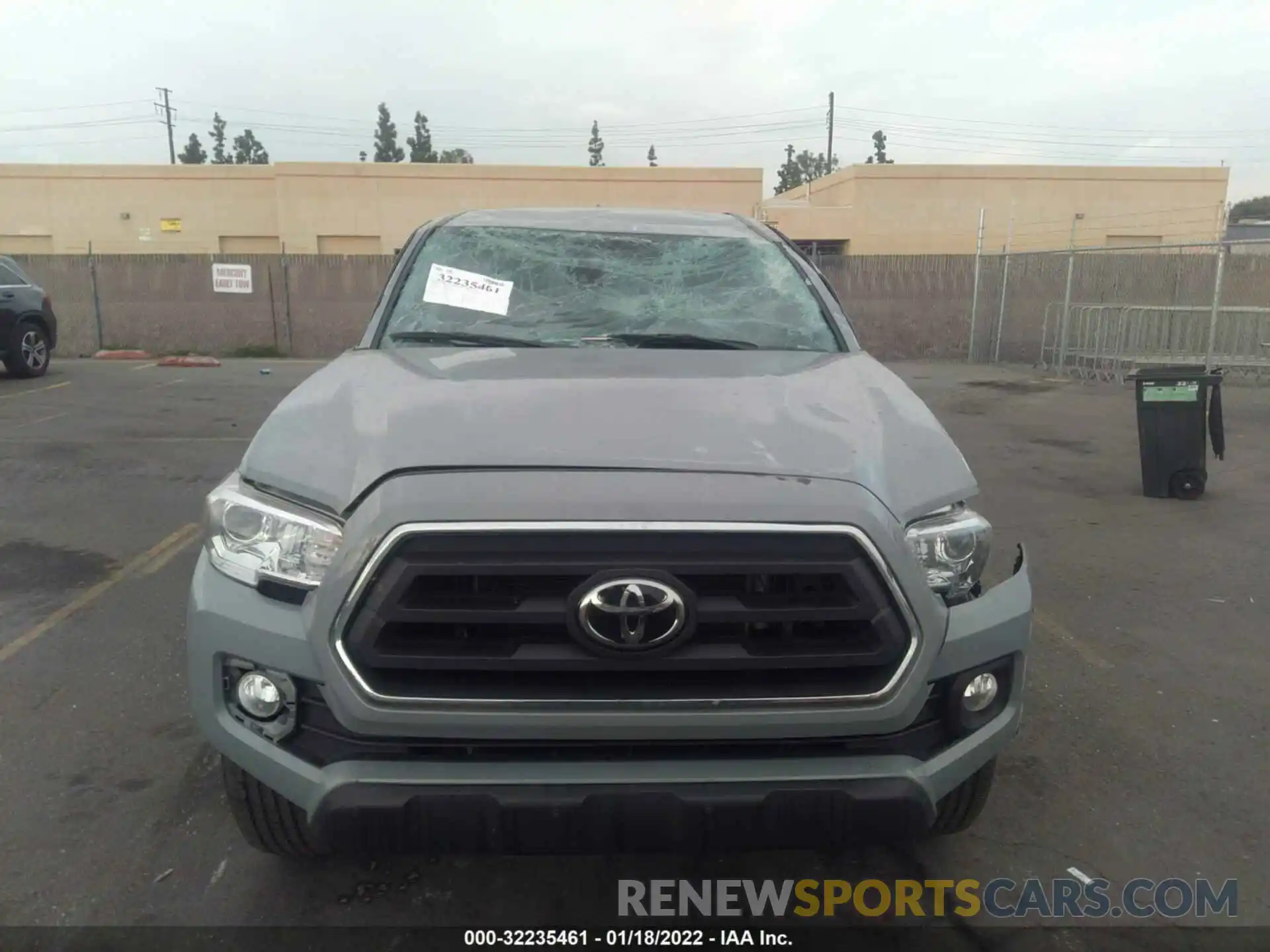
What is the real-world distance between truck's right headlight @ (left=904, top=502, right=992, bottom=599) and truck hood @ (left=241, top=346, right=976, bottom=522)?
46mm

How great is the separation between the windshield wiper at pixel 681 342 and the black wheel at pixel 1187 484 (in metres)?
5.61

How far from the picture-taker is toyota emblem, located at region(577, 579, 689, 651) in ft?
6.56

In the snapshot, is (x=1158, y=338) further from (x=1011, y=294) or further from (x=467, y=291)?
(x=467, y=291)

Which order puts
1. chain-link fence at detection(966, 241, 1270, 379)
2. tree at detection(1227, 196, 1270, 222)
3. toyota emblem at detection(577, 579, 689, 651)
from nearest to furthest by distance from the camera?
toyota emblem at detection(577, 579, 689, 651) < chain-link fence at detection(966, 241, 1270, 379) < tree at detection(1227, 196, 1270, 222)

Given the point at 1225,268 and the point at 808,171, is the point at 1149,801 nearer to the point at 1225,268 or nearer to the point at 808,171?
the point at 1225,268

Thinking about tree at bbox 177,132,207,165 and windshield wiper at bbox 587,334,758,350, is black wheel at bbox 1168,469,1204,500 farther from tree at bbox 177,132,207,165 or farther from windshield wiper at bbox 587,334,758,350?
tree at bbox 177,132,207,165

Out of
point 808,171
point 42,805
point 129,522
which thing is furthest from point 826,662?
point 808,171

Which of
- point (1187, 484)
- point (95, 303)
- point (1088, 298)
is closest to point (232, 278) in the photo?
point (95, 303)

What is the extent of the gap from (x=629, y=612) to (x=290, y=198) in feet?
110

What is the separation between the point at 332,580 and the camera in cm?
204

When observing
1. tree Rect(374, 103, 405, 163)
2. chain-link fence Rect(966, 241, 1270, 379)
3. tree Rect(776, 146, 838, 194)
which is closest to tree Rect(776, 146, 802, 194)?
tree Rect(776, 146, 838, 194)

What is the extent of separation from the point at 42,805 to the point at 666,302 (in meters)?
2.74

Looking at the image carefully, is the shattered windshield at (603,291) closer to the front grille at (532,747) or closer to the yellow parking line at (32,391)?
the front grille at (532,747)

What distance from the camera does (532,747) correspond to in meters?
2.09
